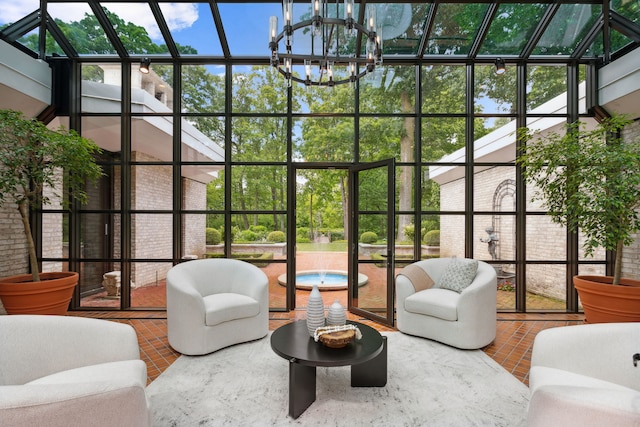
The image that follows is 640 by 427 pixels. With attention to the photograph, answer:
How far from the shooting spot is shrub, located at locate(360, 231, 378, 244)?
4141 mm

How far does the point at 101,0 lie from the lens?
12.4 ft

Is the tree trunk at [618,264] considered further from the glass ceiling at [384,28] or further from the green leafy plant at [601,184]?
the glass ceiling at [384,28]

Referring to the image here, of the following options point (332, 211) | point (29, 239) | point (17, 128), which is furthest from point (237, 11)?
point (332, 211)

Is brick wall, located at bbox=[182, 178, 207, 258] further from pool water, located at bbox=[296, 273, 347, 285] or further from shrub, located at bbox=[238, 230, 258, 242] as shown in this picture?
pool water, located at bbox=[296, 273, 347, 285]

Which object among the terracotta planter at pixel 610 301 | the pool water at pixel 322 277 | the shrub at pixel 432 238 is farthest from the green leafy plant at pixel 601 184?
the pool water at pixel 322 277

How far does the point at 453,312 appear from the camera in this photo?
10.3ft

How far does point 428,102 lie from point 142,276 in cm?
464

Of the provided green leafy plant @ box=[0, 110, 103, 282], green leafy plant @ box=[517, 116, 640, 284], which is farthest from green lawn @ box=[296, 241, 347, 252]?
green leafy plant @ box=[0, 110, 103, 282]

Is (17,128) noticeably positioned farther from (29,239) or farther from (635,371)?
(635,371)

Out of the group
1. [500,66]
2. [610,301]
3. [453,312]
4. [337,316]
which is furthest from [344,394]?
[500,66]

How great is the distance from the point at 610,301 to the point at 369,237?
2.57 meters

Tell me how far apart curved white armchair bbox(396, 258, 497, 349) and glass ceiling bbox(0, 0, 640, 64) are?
2962 millimetres

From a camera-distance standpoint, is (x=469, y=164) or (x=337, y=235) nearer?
(x=469, y=164)

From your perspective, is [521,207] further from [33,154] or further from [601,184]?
[33,154]
